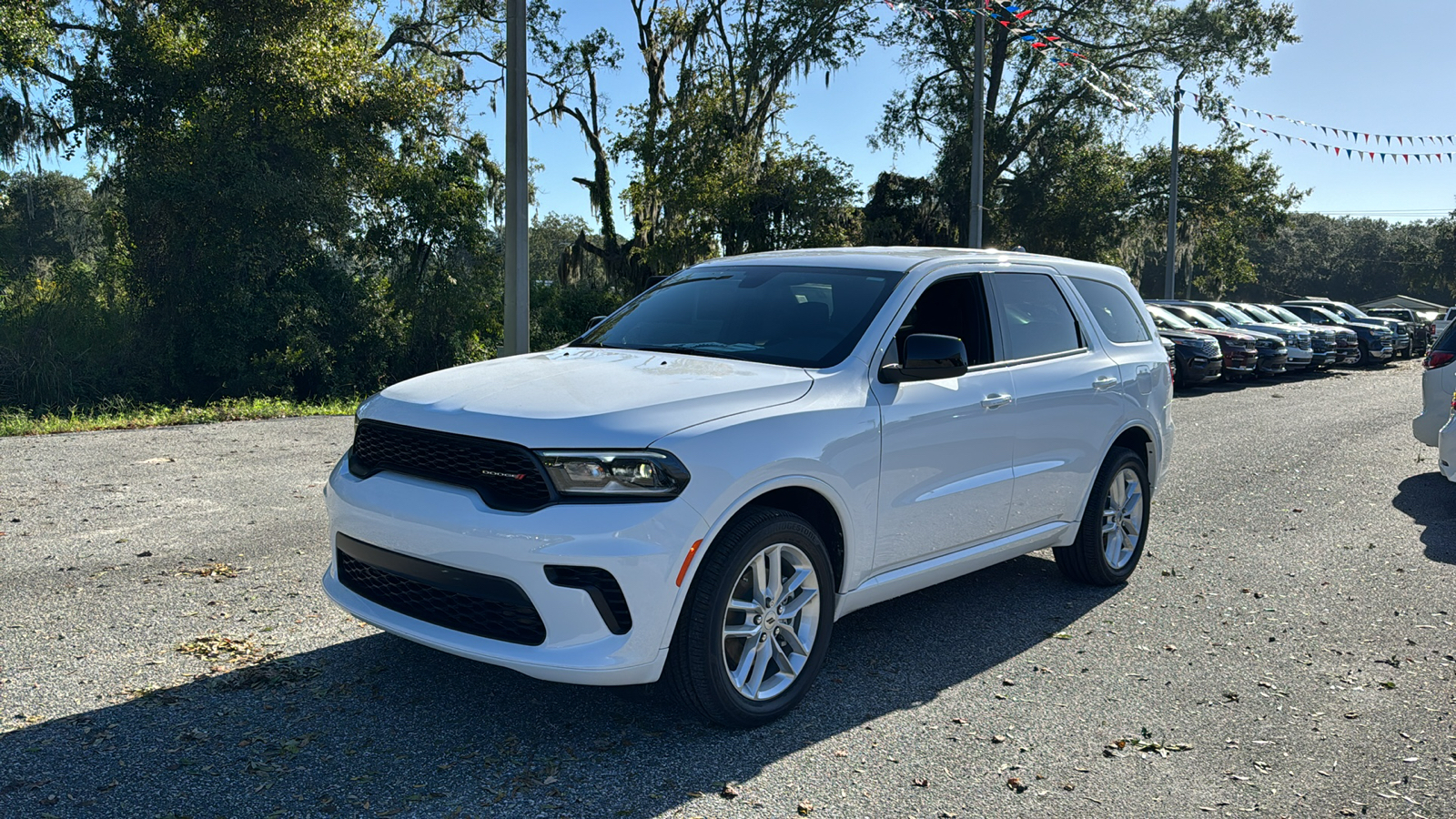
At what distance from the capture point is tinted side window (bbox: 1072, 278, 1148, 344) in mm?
6422

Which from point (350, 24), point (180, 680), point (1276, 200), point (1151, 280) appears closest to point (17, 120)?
point (350, 24)

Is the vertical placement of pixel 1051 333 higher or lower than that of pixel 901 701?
higher

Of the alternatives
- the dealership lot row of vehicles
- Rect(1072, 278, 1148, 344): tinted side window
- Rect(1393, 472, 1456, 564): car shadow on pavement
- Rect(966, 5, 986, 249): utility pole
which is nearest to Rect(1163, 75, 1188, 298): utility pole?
the dealership lot row of vehicles

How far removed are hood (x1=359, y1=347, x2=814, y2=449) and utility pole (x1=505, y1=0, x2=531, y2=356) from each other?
6568mm

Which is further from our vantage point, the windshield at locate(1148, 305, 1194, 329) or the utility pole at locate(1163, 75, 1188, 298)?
the utility pole at locate(1163, 75, 1188, 298)

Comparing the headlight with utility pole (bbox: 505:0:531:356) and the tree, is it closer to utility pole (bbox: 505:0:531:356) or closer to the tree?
utility pole (bbox: 505:0:531:356)

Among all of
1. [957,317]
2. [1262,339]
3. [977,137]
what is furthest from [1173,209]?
[957,317]

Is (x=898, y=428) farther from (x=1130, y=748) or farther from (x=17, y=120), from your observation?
(x=17, y=120)

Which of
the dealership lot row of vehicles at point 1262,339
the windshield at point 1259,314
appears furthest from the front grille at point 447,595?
the windshield at point 1259,314

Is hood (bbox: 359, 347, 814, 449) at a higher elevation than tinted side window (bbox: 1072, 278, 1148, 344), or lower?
lower

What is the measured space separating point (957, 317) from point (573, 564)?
2675mm

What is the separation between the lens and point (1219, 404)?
1778 centimetres

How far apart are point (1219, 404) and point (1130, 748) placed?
15205 millimetres

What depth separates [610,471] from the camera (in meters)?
3.71
